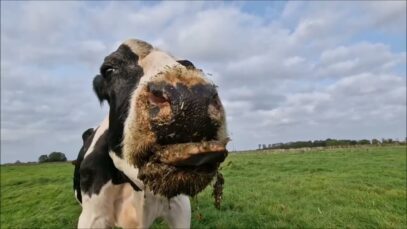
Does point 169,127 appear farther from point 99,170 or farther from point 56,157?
point 56,157

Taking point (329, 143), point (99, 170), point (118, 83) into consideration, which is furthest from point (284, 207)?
point (329, 143)

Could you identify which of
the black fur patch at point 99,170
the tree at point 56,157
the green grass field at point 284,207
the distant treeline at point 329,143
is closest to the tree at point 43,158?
the tree at point 56,157

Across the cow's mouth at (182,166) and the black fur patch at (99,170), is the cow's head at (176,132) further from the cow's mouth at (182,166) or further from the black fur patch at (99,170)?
the black fur patch at (99,170)

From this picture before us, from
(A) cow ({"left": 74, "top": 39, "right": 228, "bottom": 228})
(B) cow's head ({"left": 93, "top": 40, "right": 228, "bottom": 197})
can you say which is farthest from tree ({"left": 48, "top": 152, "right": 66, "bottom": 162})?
(B) cow's head ({"left": 93, "top": 40, "right": 228, "bottom": 197})

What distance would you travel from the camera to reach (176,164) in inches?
108

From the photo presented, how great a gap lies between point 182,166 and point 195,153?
0.16 m

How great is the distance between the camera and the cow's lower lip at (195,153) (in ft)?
8.68

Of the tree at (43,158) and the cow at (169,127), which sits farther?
the tree at (43,158)

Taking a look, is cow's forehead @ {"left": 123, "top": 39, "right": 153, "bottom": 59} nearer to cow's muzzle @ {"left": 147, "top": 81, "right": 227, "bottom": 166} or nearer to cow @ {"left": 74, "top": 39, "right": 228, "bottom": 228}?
cow @ {"left": 74, "top": 39, "right": 228, "bottom": 228}

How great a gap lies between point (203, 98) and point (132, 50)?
1.55m

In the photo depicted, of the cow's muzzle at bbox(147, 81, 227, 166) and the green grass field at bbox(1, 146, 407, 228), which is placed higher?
the cow's muzzle at bbox(147, 81, 227, 166)

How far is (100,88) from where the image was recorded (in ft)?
14.4

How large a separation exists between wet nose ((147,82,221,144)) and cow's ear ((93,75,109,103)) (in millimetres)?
1635

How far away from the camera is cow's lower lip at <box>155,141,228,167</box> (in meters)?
2.65
